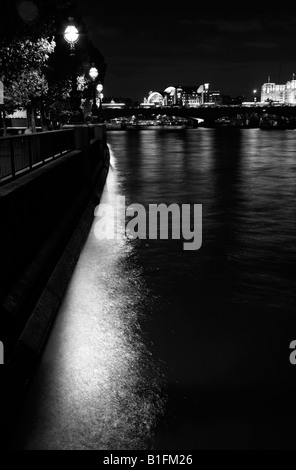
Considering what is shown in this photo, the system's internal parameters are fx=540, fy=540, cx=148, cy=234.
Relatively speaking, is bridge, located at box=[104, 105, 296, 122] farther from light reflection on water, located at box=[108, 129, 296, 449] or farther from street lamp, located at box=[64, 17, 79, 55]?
light reflection on water, located at box=[108, 129, 296, 449]

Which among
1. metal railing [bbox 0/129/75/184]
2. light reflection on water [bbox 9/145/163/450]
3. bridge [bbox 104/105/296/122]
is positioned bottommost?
light reflection on water [bbox 9/145/163/450]

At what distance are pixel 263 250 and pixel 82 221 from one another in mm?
4897

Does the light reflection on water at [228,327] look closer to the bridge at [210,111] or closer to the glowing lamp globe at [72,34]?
the glowing lamp globe at [72,34]

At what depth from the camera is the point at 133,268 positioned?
37.4ft

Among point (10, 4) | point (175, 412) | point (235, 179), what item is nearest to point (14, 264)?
point (175, 412)

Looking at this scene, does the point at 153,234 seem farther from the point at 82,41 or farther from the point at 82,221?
the point at 82,41

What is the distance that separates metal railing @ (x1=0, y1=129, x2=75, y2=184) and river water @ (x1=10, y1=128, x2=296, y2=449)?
2342mm


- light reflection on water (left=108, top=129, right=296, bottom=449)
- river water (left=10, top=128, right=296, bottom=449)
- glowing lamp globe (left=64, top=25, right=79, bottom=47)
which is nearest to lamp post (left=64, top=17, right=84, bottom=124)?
glowing lamp globe (left=64, top=25, right=79, bottom=47)

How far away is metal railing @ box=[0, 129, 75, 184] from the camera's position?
352 inches

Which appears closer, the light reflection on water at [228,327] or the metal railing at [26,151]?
the light reflection on water at [228,327]

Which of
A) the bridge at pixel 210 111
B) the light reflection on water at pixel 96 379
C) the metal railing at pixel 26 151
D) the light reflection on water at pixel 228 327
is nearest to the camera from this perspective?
the light reflection on water at pixel 96 379

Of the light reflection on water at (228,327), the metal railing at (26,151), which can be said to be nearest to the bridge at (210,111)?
the metal railing at (26,151)

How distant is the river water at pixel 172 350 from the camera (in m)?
5.49

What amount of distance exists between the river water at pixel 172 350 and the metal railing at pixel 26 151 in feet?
7.69
